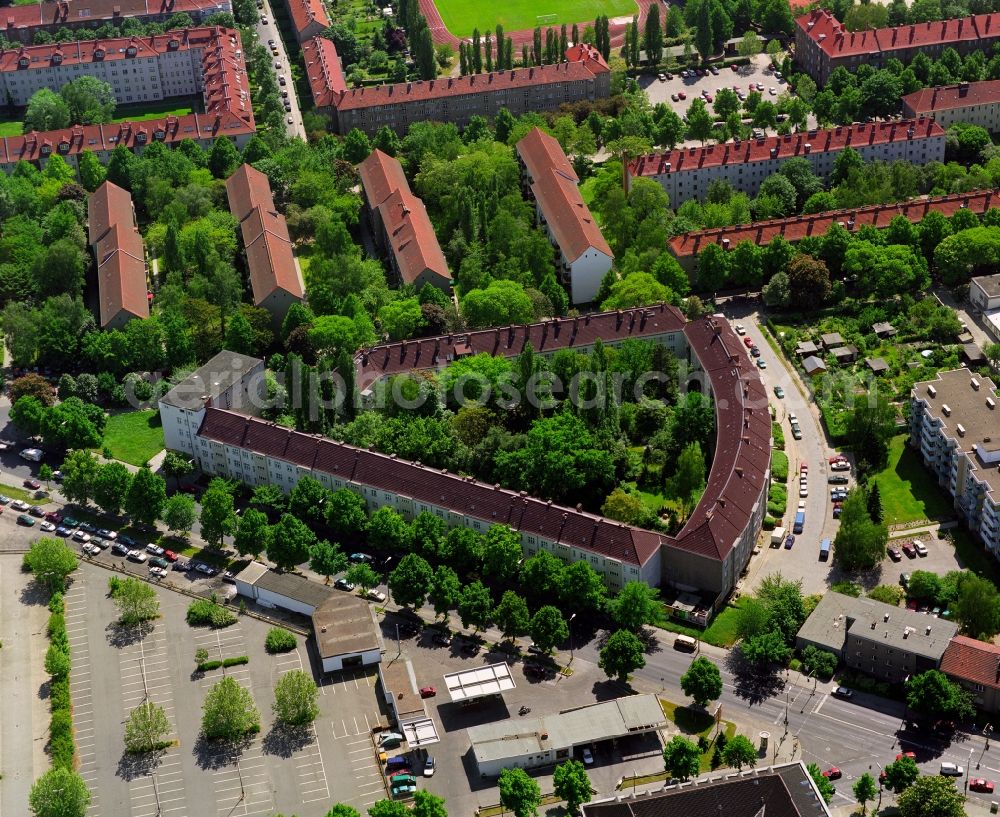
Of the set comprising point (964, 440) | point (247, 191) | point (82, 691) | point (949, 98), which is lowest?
point (82, 691)

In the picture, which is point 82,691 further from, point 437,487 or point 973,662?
point 973,662

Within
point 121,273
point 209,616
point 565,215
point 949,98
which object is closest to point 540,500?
point 209,616

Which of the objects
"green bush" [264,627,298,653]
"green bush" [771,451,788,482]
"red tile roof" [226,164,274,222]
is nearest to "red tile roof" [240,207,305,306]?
"red tile roof" [226,164,274,222]

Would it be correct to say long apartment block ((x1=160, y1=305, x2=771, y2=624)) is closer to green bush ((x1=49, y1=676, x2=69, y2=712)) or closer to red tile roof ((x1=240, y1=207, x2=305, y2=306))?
red tile roof ((x1=240, y1=207, x2=305, y2=306))

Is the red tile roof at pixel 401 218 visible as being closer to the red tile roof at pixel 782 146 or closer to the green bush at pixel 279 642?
the red tile roof at pixel 782 146

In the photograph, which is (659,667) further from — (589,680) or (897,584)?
(897,584)
